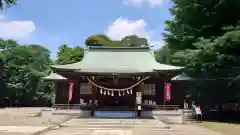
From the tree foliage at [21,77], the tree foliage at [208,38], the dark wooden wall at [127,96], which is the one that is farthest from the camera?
the tree foliage at [21,77]

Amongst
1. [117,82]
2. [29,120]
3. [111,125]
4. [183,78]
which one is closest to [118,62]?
[117,82]

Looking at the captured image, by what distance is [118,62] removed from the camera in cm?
3325

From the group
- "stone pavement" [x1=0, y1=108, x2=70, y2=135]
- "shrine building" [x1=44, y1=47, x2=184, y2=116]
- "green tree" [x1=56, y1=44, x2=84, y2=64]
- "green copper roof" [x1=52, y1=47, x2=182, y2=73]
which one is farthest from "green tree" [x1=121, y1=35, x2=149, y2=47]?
"stone pavement" [x1=0, y1=108, x2=70, y2=135]

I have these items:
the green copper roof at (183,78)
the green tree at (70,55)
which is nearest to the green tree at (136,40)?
the green tree at (70,55)

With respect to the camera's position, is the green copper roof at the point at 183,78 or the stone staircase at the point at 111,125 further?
the green copper roof at the point at 183,78

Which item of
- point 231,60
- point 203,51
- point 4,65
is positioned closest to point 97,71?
point 203,51

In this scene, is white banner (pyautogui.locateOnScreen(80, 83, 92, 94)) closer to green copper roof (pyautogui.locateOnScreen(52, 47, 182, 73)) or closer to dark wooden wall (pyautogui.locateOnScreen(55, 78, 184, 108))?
dark wooden wall (pyautogui.locateOnScreen(55, 78, 184, 108))

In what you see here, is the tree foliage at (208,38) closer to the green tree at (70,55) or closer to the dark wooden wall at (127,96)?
the dark wooden wall at (127,96)

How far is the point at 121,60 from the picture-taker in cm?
3381

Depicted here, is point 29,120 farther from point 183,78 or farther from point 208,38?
point 208,38

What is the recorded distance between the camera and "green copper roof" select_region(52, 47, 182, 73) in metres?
29.0

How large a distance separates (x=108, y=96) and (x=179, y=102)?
7628mm

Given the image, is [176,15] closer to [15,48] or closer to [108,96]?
[108,96]

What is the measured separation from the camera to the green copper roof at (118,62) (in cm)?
2904
